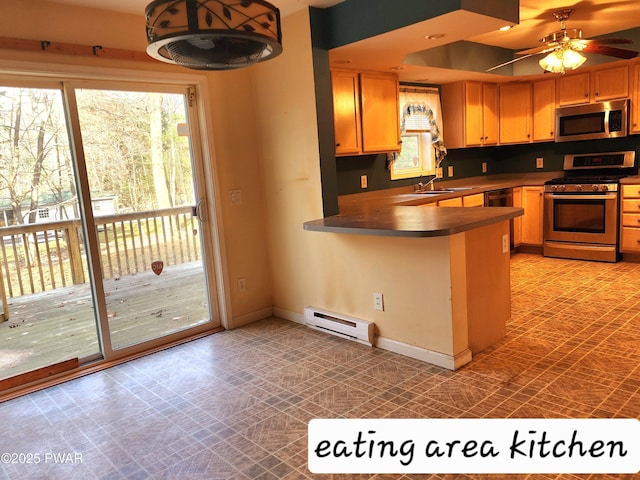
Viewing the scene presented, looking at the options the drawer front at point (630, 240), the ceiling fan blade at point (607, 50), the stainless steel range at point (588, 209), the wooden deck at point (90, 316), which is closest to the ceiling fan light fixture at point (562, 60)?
the ceiling fan blade at point (607, 50)

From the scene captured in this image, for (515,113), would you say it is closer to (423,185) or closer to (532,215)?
(532,215)

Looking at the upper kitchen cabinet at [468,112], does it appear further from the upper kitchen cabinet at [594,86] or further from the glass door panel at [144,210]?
the glass door panel at [144,210]

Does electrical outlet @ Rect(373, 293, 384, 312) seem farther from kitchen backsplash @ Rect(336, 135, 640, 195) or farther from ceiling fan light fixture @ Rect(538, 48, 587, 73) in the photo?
ceiling fan light fixture @ Rect(538, 48, 587, 73)

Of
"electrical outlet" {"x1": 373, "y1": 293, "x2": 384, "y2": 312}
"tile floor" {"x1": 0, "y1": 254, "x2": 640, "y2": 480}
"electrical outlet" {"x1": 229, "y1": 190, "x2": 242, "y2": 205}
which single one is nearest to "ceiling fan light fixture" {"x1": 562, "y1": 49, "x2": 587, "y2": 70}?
"tile floor" {"x1": 0, "y1": 254, "x2": 640, "y2": 480}

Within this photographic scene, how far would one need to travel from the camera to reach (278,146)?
3.82m

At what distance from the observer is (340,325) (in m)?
3.55

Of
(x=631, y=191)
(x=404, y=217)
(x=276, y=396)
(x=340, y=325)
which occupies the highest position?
(x=404, y=217)

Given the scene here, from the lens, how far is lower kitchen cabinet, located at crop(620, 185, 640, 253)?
16.3ft

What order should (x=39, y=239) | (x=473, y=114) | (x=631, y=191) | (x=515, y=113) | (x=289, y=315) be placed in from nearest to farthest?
(x=39, y=239) < (x=289, y=315) < (x=631, y=191) < (x=473, y=114) < (x=515, y=113)

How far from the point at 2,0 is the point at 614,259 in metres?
5.76

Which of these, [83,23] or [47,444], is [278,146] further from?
[47,444]

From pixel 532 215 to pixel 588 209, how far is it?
0.64 metres

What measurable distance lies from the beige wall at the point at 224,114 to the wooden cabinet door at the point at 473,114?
277cm

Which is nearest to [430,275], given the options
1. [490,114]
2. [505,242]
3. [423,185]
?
[505,242]
